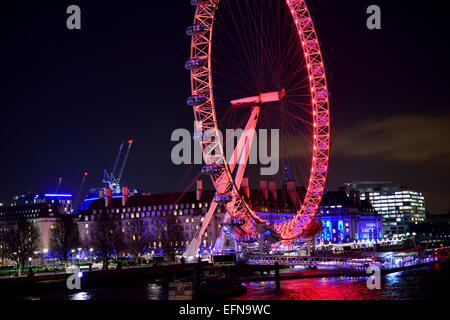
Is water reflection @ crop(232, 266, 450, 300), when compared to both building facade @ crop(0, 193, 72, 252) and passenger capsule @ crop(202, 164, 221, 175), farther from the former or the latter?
building facade @ crop(0, 193, 72, 252)

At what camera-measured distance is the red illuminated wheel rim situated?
53906mm

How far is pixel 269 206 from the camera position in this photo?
12438 centimetres

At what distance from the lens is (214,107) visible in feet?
180

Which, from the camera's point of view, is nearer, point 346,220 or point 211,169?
point 211,169

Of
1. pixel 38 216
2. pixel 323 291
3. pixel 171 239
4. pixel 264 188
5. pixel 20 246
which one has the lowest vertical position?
pixel 323 291

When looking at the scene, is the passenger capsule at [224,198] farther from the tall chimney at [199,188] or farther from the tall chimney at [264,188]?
the tall chimney at [199,188]

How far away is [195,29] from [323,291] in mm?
23715

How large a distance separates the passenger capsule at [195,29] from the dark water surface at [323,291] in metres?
21.6

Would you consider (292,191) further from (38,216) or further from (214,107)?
(214,107)

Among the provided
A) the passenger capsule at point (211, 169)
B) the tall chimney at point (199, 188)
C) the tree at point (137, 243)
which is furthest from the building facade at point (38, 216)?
the passenger capsule at point (211, 169)

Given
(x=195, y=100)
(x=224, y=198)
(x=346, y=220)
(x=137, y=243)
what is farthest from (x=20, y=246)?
(x=346, y=220)

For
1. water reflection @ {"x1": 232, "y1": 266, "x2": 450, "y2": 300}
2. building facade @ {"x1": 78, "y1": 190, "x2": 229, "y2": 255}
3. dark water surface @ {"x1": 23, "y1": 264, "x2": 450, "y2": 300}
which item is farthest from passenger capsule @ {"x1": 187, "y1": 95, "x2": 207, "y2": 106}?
building facade @ {"x1": 78, "y1": 190, "x2": 229, "y2": 255}
